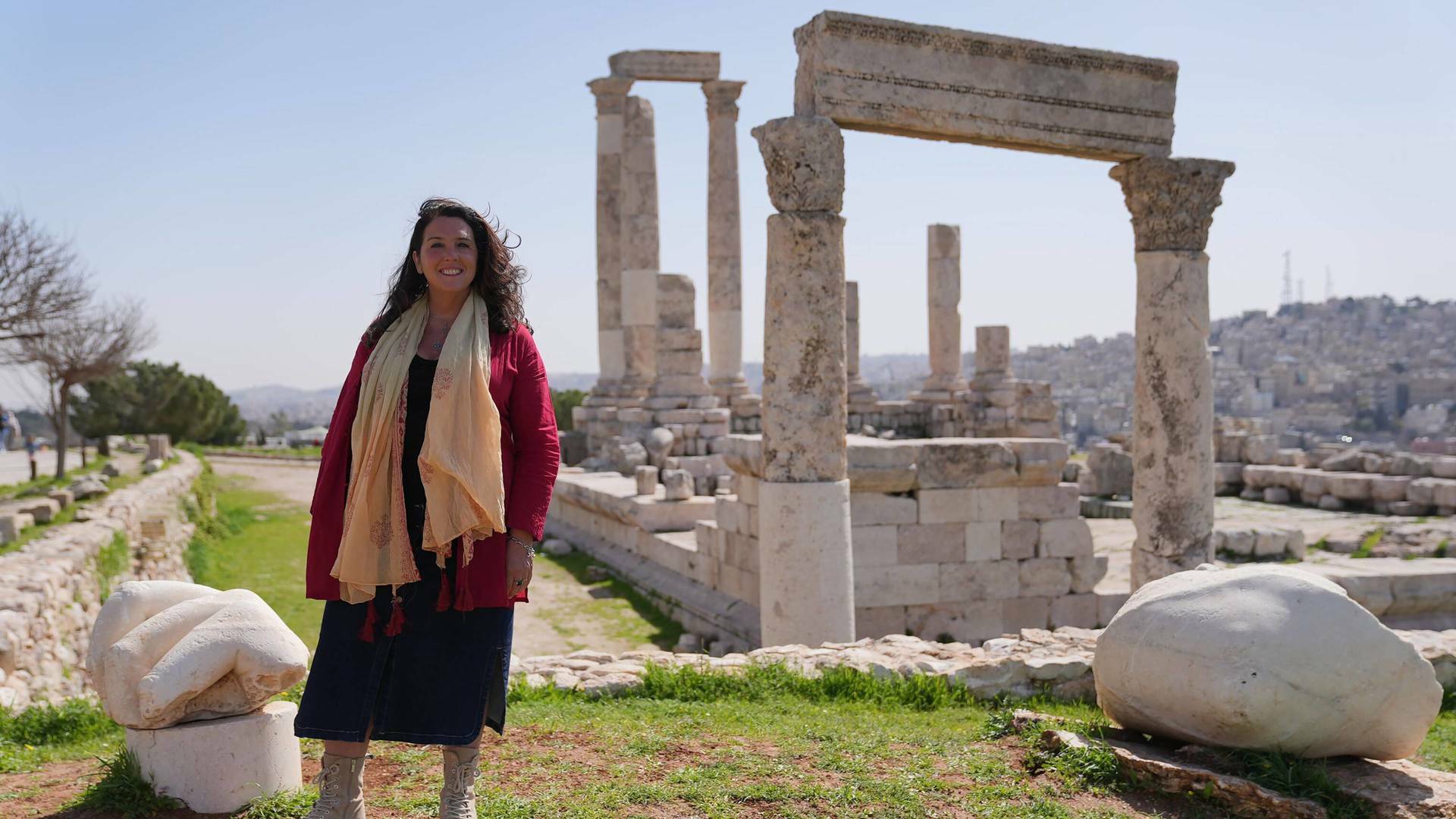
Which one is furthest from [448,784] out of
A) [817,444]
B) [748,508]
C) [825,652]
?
[748,508]

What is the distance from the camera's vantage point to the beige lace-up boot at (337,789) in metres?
3.43

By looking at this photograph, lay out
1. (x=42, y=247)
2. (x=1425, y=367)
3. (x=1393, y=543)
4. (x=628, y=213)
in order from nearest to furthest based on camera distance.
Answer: (x=1393, y=543) → (x=42, y=247) → (x=628, y=213) → (x=1425, y=367)

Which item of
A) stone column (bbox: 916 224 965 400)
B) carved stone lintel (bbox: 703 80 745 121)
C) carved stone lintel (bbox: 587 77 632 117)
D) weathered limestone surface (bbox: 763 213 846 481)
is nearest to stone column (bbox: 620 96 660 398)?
carved stone lintel (bbox: 587 77 632 117)

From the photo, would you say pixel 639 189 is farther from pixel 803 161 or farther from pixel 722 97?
pixel 803 161

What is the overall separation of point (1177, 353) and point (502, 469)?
7.51 m

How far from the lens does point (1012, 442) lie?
415 inches

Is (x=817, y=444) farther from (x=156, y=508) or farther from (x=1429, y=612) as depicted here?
(x=156, y=508)

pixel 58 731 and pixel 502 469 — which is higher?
pixel 502 469

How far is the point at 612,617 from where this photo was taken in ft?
40.0

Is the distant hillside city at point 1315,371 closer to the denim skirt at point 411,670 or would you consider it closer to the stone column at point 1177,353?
the stone column at point 1177,353

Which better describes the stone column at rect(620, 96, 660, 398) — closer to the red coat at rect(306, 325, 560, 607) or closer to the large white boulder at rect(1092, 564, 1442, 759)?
the large white boulder at rect(1092, 564, 1442, 759)

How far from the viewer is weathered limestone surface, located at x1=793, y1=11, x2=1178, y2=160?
8.29m

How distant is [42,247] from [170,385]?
25.6m

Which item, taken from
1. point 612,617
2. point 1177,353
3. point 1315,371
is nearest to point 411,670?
point 1177,353
